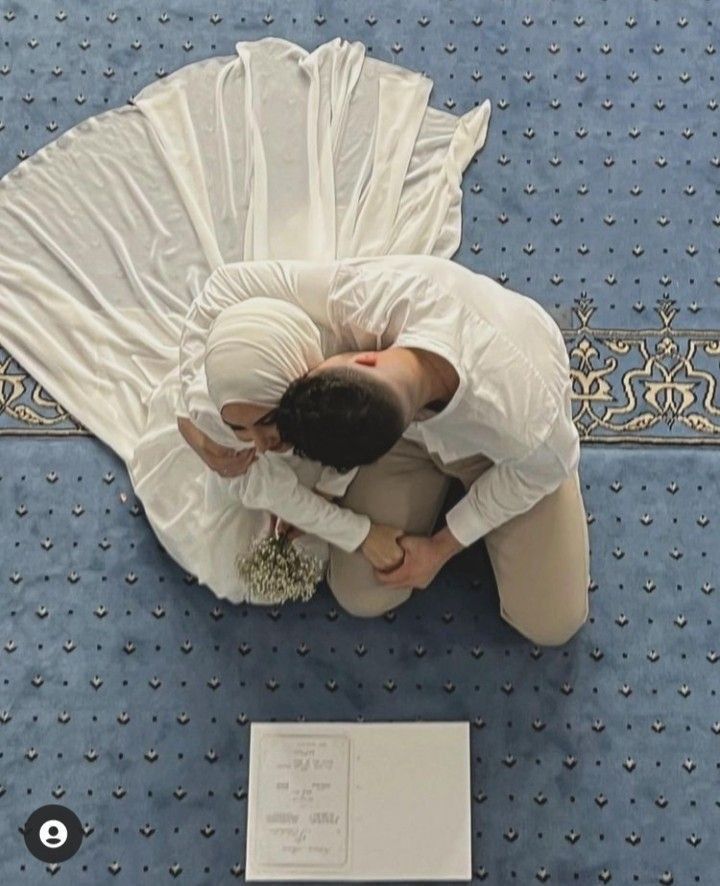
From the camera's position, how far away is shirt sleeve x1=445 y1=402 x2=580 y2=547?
112 centimetres

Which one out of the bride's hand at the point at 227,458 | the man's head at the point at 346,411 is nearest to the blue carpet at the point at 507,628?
the bride's hand at the point at 227,458

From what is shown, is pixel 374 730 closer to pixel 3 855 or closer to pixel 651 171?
pixel 3 855

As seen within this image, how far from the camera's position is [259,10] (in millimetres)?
1622

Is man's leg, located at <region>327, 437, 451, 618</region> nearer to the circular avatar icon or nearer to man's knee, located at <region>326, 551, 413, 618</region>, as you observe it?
man's knee, located at <region>326, 551, 413, 618</region>

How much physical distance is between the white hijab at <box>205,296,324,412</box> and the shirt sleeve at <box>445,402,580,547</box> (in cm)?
25

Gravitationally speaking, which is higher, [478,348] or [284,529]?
[478,348]

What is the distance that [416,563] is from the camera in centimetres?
126

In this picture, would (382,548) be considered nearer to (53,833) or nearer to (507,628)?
(507,628)

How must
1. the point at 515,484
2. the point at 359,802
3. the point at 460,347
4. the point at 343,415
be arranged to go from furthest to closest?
the point at 359,802 → the point at 515,484 → the point at 460,347 → the point at 343,415

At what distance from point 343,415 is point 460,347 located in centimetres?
16

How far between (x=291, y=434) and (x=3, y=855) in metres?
0.63

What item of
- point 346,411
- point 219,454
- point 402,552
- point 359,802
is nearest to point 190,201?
point 219,454

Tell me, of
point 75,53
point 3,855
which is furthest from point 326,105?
point 3,855

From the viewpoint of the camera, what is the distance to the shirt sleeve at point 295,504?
47.5 inches
